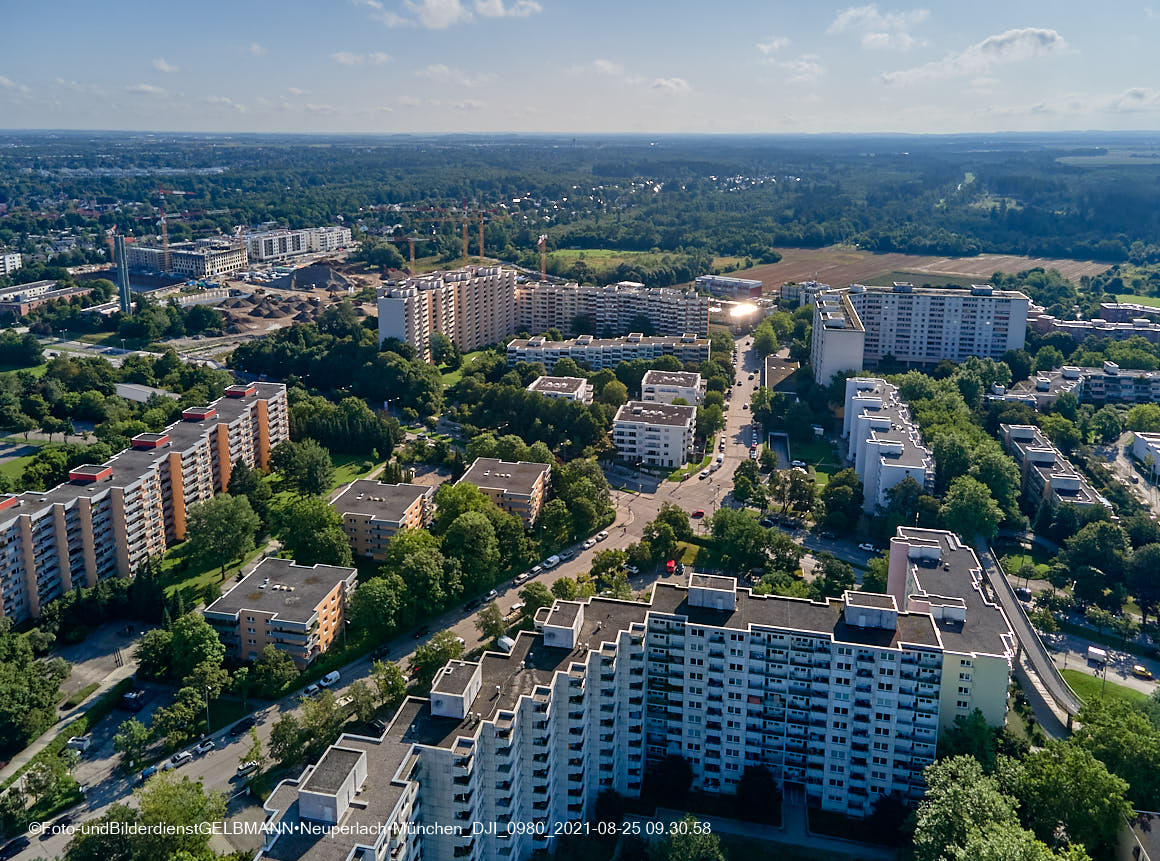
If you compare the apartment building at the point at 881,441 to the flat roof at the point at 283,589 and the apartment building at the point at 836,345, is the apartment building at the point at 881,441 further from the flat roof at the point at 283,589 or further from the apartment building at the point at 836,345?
the flat roof at the point at 283,589

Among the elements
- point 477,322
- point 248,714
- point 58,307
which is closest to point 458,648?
point 248,714

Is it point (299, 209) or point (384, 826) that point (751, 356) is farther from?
point (299, 209)

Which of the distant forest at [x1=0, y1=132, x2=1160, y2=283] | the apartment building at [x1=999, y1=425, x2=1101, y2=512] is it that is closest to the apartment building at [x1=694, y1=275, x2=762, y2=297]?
the distant forest at [x1=0, y1=132, x2=1160, y2=283]

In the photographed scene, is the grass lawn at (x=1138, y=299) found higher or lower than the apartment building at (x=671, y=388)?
higher

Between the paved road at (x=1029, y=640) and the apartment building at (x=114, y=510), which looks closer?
the paved road at (x=1029, y=640)

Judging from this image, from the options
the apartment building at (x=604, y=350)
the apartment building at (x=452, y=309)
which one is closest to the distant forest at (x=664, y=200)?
the apartment building at (x=452, y=309)

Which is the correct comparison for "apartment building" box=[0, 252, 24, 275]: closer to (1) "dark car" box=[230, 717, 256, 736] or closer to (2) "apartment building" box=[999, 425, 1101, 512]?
(1) "dark car" box=[230, 717, 256, 736]

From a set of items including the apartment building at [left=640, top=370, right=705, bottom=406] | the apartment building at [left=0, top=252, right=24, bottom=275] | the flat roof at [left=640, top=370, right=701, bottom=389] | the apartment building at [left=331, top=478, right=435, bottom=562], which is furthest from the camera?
the apartment building at [left=0, top=252, right=24, bottom=275]
